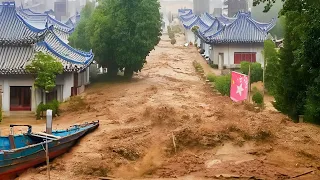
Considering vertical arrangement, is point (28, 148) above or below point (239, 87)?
below

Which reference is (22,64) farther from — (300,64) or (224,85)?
(300,64)

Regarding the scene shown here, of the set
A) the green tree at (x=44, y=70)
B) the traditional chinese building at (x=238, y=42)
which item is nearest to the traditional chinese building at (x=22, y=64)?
the green tree at (x=44, y=70)

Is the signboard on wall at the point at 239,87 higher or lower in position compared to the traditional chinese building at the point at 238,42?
lower

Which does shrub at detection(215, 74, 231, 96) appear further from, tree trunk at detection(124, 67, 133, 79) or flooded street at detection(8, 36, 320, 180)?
tree trunk at detection(124, 67, 133, 79)

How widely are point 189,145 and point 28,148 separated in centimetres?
513

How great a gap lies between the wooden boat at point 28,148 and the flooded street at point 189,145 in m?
0.28

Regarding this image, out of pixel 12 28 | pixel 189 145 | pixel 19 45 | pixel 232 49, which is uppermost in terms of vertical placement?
pixel 12 28

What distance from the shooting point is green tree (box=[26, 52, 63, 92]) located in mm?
25094

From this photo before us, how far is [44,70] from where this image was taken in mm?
25250

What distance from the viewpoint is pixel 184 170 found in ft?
50.3

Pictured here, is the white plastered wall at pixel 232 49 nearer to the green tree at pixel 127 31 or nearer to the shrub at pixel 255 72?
the shrub at pixel 255 72

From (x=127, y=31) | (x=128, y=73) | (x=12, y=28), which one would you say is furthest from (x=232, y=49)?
(x=12, y=28)

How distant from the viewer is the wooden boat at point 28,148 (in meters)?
15.3

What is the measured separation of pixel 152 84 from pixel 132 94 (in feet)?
14.1
